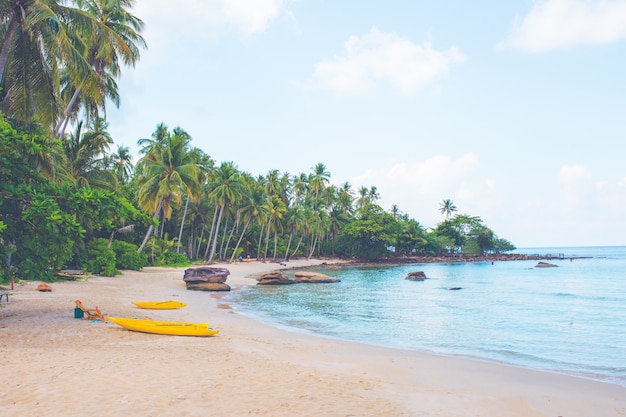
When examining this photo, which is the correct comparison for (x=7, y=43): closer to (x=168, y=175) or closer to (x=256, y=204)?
(x=168, y=175)

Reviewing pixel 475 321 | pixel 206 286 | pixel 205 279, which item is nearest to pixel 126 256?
pixel 205 279

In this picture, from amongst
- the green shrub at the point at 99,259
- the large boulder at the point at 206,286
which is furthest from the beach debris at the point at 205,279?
the green shrub at the point at 99,259

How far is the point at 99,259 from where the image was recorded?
1133 inches

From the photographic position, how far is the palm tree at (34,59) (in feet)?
42.9

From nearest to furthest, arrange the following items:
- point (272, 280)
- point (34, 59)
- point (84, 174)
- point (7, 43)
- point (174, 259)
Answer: point (7, 43), point (34, 59), point (84, 174), point (272, 280), point (174, 259)

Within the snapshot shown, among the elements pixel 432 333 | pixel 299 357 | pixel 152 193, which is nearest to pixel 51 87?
pixel 299 357

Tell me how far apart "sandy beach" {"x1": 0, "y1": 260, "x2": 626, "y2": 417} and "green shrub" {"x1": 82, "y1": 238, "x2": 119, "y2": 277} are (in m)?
15.2

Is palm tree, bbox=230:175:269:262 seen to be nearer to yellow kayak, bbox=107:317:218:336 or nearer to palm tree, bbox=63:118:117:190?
palm tree, bbox=63:118:117:190

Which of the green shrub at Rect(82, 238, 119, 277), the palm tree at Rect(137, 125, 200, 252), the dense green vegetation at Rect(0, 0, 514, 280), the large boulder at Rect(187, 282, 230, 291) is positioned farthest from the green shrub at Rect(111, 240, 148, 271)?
the large boulder at Rect(187, 282, 230, 291)

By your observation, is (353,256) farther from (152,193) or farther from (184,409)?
(184,409)

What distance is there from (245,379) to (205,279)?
22484mm

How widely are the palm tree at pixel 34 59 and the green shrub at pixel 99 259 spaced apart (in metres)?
15.4

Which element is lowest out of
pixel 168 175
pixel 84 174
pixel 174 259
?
pixel 174 259

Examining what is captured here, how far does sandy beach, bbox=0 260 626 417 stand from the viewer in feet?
21.1
